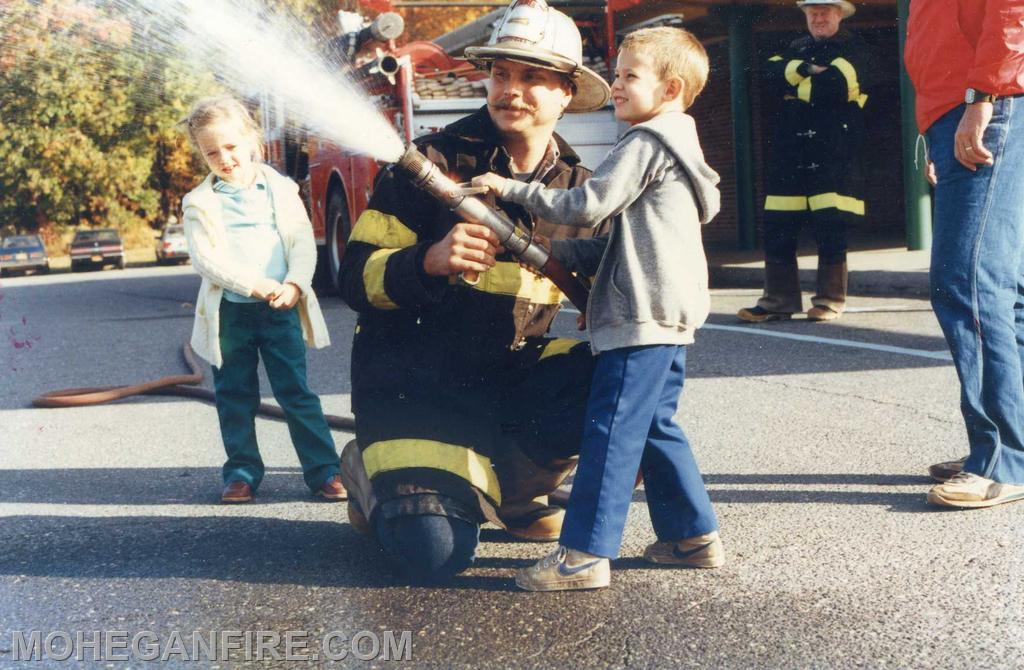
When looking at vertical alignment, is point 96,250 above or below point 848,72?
below

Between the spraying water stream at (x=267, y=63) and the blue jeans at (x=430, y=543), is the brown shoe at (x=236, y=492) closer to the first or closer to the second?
the blue jeans at (x=430, y=543)

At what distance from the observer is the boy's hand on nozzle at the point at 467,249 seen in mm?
3287

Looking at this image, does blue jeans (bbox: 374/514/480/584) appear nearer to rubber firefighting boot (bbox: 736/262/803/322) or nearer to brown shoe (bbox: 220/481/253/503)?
brown shoe (bbox: 220/481/253/503)

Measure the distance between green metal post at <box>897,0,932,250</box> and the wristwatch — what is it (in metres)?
8.38

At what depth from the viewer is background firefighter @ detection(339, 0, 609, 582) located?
3488 millimetres

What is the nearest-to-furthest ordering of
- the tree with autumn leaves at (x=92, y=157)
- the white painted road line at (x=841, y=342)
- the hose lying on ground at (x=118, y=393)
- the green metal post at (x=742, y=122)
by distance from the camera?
the hose lying on ground at (x=118, y=393) → the white painted road line at (x=841, y=342) → the green metal post at (x=742, y=122) → the tree with autumn leaves at (x=92, y=157)

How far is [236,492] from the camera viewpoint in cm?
445

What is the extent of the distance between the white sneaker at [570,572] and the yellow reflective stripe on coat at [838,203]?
579 centimetres

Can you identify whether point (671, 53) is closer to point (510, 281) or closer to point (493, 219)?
point (493, 219)

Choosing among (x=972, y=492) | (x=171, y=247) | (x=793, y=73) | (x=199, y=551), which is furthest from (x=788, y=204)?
(x=171, y=247)

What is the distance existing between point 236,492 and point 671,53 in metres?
2.21

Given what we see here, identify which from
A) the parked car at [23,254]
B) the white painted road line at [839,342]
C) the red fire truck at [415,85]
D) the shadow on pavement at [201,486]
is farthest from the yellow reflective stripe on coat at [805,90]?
the parked car at [23,254]

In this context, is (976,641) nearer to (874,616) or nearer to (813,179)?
(874,616)

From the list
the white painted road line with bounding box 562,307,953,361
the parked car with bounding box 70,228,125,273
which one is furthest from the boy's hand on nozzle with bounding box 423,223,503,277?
the parked car with bounding box 70,228,125,273
